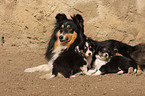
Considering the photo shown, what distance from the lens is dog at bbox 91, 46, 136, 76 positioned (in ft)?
19.7

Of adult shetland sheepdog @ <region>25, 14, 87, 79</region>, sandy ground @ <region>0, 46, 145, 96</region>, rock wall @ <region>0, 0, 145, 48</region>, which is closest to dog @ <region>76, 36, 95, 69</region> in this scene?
adult shetland sheepdog @ <region>25, 14, 87, 79</region>

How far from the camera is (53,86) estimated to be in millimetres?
4992

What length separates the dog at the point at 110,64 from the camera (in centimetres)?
602

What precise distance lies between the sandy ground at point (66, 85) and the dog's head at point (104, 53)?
1.67 feet

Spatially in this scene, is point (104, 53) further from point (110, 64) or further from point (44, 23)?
point (44, 23)

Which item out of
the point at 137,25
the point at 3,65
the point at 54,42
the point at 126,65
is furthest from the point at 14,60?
the point at 137,25

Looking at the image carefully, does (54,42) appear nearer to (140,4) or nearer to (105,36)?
(105,36)

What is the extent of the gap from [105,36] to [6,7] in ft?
12.5

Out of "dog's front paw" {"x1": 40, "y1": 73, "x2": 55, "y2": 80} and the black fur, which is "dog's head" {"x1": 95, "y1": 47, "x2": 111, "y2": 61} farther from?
"dog's front paw" {"x1": 40, "y1": 73, "x2": 55, "y2": 80}

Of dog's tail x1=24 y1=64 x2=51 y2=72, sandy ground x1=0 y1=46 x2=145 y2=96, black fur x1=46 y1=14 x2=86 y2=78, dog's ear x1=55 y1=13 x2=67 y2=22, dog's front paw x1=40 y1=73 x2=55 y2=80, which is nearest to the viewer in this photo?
sandy ground x1=0 y1=46 x2=145 y2=96

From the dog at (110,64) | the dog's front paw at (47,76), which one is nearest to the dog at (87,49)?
the dog at (110,64)

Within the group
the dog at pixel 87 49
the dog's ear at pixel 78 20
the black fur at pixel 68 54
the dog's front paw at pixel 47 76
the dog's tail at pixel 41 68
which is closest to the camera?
the dog's front paw at pixel 47 76

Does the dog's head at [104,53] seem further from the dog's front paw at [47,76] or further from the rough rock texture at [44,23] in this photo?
the rough rock texture at [44,23]

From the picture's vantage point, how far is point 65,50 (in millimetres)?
6281
